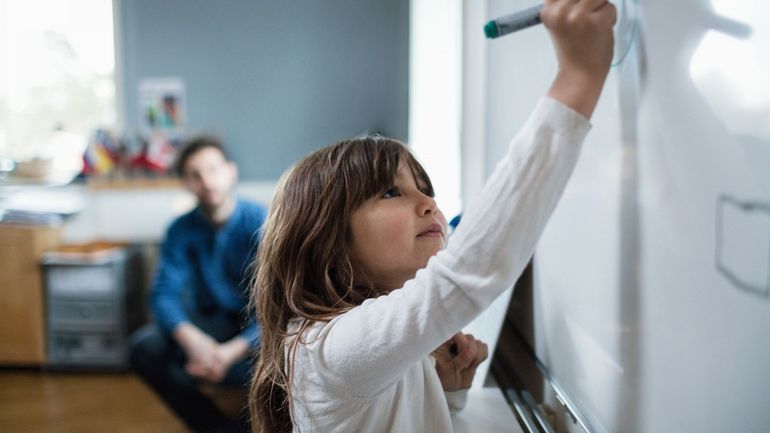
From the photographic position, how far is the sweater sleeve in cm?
49

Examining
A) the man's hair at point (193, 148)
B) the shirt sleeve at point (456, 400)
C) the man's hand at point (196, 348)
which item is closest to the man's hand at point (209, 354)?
the man's hand at point (196, 348)

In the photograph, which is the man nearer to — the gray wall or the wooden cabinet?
the wooden cabinet

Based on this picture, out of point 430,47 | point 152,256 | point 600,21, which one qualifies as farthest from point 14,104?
point 600,21

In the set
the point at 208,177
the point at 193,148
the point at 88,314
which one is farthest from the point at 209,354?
the point at 88,314

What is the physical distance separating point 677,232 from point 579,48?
168 millimetres

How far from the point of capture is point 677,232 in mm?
508

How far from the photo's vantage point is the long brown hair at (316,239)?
0.73m

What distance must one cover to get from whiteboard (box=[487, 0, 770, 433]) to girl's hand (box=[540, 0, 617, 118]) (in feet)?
0.18

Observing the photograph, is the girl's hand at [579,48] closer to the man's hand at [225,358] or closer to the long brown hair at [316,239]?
the long brown hair at [316,239]

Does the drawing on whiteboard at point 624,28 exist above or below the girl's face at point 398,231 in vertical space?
above

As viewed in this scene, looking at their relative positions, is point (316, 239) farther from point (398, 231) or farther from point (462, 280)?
point (462, 280)

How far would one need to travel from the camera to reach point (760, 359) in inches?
16.2

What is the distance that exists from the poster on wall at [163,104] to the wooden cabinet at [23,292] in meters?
0.82

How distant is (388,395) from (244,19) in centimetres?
311
